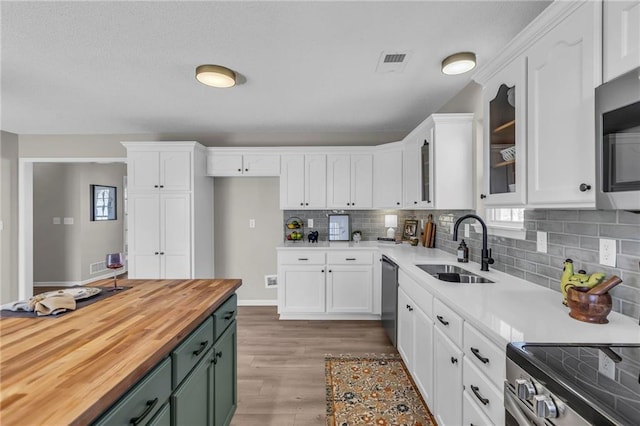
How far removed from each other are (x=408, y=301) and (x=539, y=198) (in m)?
1.29

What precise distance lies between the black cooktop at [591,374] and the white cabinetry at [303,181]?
313cm

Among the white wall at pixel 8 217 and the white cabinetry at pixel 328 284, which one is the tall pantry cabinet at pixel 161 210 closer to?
the white cabinetry at pixel 328 284

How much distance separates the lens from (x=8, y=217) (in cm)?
414

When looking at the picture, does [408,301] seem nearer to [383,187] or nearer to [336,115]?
[383,187]

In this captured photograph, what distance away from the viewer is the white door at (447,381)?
147 cm

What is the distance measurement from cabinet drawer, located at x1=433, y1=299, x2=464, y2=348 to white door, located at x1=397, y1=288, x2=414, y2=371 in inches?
21.3

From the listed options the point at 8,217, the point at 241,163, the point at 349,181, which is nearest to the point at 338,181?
the point at 349,181

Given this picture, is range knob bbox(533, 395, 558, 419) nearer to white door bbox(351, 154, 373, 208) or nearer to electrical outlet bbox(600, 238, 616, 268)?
electrical outlet bbox(600, 238, 616, 268)

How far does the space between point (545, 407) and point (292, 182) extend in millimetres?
3451

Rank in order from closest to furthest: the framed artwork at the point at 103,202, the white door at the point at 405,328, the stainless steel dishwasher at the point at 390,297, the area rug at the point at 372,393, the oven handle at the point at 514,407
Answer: the oven handle at the point at 514,407 → the area rug at the point at 372,393 → the white door at the point at 405,328 → the stainless steel dishwasher at the point at 390,297 → the framed artwork at the point at 103,202

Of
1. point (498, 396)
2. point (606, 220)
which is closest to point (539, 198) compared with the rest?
point (606, 220)

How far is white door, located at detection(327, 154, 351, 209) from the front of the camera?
3.96 metres

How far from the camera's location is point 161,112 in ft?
11.1

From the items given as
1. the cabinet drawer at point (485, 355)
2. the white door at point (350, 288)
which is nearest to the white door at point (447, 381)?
→ the cabinet drawer at point (485, 355)
